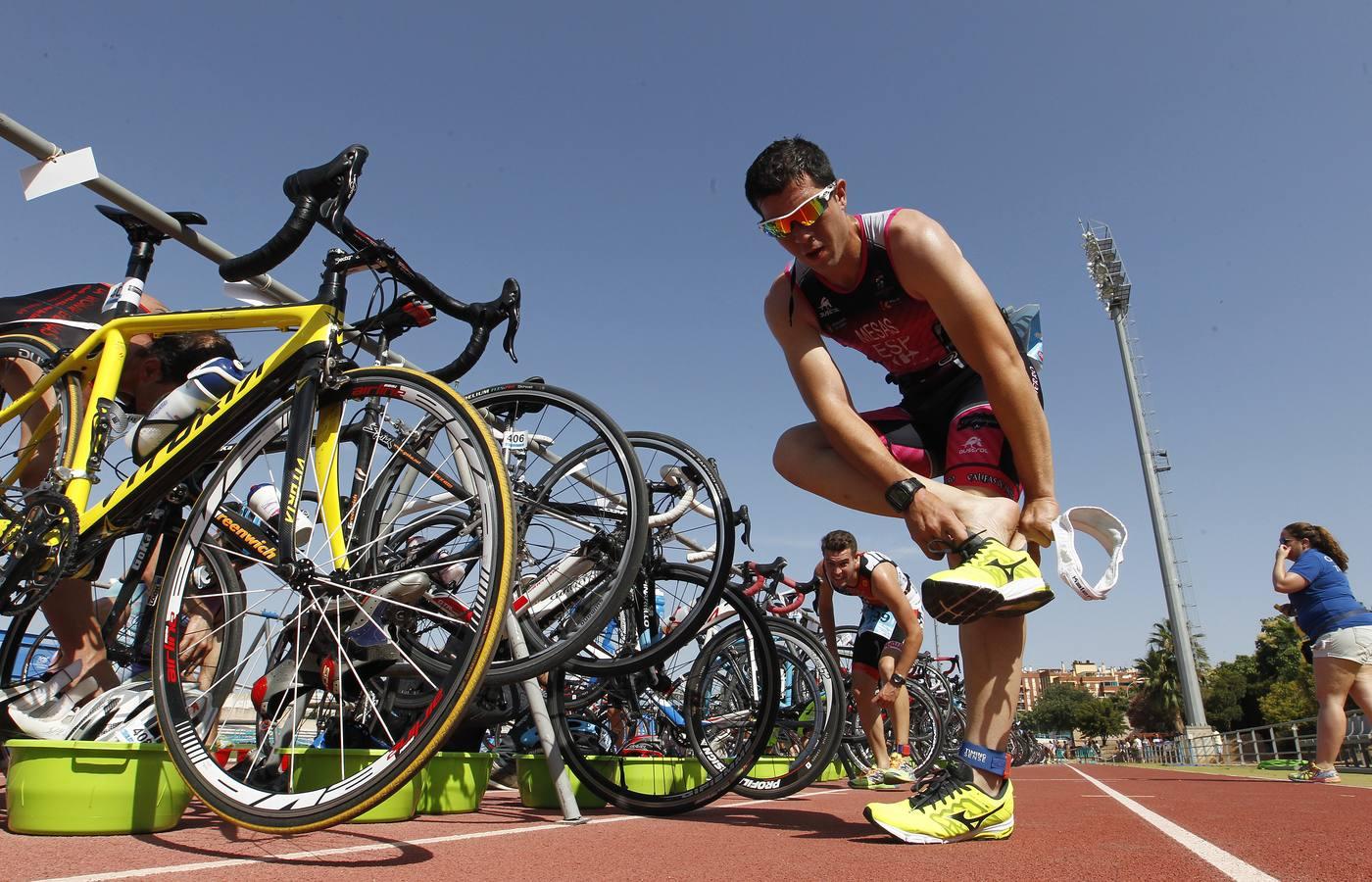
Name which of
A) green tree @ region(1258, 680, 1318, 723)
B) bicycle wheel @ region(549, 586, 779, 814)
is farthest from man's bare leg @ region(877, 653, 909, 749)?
green tree @ region(1258, 680, 1318, 723)

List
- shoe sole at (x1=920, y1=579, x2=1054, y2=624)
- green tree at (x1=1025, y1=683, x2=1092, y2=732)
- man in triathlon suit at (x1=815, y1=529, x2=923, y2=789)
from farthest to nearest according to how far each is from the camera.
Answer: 1. green tree at (x1=1025, y1=683, x2=1092, y2=732)
2. man in triathlon suit at (x1=815, y1=529, x2=923, y2=789)
3. shoe sole at (x1=920, y1=579, x2=1054, y2=624)

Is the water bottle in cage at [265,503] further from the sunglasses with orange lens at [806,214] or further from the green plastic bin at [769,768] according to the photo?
the green plastic bin at [769,768]

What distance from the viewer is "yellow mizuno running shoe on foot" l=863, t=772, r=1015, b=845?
2172mm

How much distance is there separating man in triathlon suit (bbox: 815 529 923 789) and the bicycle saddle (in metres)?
4.17

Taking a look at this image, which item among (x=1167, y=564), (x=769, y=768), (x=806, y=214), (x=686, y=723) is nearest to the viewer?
(x=806, y=214)

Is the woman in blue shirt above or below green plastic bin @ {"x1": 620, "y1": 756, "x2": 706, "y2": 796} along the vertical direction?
above

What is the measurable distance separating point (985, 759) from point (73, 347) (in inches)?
146

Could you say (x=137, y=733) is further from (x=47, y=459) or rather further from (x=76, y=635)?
(x=47, y=459)

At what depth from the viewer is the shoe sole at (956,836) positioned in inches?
85.0

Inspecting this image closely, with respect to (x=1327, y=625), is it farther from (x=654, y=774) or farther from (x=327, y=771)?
(x=327, y=771)

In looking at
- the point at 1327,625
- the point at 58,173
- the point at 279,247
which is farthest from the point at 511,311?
the point at 1327,625

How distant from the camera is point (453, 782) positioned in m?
3.31

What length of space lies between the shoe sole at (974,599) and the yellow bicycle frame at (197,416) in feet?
4.93

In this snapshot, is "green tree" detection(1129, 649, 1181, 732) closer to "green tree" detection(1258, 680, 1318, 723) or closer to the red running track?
"green tree" detection(1258, 680, 1318, 723)
